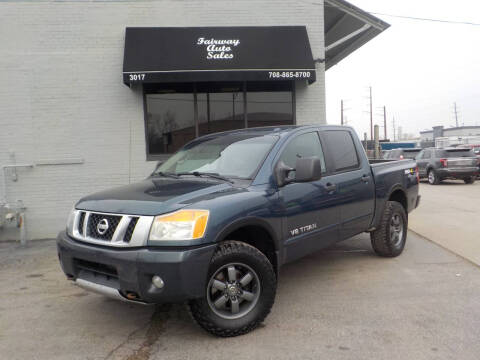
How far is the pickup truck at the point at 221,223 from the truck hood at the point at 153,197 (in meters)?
0.01

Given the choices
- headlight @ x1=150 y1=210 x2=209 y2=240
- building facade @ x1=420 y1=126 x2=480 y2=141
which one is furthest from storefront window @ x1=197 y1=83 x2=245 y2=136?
building facade @ x1=420 y1=126 x2=480 y2=141

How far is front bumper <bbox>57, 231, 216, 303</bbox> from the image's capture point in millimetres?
2902

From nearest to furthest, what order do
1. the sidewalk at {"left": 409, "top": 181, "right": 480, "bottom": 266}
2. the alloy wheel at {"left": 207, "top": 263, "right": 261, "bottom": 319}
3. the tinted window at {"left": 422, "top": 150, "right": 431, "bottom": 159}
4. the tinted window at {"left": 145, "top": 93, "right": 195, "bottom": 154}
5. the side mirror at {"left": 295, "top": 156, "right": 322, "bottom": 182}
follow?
the alloy wheel at {"left": 207, "top": 263, "right": 261, "bottom": 319}, the side mirror at {"left": 295, "top": 156, "right": 322, "bottom": 182}, the sidewalk at {"left": 409, "top": 181, "right": 480, "bottom": 266}, the tinted window at {"left": 145, "top": 93, "right": 195, "bottom": 154}, the tinted window at {"left": 422, "top": 150, "right": 431, "bottom": 159}

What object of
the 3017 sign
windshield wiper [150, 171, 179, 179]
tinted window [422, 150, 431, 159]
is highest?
the 3017 sign

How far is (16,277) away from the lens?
5.33 meters

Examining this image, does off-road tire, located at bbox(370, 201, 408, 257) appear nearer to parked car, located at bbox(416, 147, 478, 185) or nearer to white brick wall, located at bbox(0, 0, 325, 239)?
white brick wall, located at bbox(0, 0, 325, 239)

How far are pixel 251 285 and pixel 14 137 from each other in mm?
6447

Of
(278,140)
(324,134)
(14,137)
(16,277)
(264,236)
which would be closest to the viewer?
(264,236)

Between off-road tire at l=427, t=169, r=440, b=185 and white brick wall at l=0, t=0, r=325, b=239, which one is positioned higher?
white brick wall at l=0, t=0, r=325, b=239

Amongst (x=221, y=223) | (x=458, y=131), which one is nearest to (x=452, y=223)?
(x=221, y=223)

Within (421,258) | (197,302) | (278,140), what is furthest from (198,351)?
(421,258)

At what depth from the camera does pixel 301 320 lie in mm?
3648

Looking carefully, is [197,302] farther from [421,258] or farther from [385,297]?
[421,258]

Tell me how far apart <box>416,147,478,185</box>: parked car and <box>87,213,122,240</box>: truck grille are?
16.4 m
